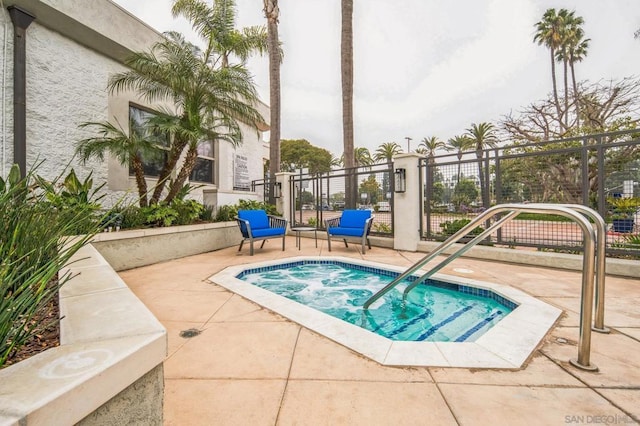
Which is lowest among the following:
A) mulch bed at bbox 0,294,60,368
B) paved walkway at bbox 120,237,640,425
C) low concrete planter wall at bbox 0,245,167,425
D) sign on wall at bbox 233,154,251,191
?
paved walkway at bbox 120,237,640,425

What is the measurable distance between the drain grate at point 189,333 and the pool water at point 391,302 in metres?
1.58

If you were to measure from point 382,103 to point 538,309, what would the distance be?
60.4ft

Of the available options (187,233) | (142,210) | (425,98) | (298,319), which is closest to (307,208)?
(187,233)

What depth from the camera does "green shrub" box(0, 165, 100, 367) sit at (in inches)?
36.8

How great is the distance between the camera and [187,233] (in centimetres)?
590

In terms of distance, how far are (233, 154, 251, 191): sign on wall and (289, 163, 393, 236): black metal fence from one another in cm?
312

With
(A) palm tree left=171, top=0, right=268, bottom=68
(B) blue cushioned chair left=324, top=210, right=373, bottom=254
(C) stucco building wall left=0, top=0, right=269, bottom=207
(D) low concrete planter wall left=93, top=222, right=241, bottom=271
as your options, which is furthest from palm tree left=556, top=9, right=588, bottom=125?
(C) stucco building wall left=0, top=0, right=269, bottom=207

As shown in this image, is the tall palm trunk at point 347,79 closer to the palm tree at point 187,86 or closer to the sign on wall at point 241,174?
the palm tree at point 187,86

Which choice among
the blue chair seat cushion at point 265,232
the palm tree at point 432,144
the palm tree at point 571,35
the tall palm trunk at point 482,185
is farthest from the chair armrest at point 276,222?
the palm tree at point 432,144

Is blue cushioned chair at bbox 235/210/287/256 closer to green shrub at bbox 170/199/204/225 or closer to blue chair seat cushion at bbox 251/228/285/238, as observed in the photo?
blue chair seat cushion at bbox 251/228/285/238

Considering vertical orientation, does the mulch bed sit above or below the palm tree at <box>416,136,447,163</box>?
below

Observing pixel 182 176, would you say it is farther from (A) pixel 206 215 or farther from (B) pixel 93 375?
(B) pixel 93 375

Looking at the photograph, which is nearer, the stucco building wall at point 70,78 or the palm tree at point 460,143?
the stucco building wall at point 70,78

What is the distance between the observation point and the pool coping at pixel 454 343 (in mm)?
1881
